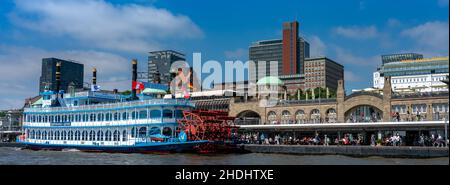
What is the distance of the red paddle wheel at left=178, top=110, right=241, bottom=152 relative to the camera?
51678mm

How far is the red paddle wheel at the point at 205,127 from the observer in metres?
51.7

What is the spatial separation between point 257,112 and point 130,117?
1295 inches

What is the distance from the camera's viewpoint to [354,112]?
72.9 metres

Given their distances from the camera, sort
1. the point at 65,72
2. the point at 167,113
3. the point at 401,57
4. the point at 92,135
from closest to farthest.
A: the point at 167,113 → the point at 92,135 → the point at 65,72 → the point at 401,57

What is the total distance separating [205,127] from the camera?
52438mm

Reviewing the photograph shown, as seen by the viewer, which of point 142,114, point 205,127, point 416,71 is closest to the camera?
point 205,127

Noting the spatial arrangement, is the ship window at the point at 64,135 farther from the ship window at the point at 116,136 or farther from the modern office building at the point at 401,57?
the modern office building at the point at 401,57

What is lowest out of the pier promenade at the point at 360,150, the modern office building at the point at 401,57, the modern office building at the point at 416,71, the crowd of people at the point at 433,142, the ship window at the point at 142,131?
the pier promenade at the point at 360,150

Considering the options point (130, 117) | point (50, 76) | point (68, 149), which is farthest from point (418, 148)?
point (50, 76)

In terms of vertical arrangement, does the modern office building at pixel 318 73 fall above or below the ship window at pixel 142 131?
above

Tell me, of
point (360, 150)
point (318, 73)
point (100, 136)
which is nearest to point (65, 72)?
point (318, 73)

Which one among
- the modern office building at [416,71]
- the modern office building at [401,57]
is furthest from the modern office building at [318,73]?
the modern office building at [416,71]

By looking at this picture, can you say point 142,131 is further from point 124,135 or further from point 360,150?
point 360,150
